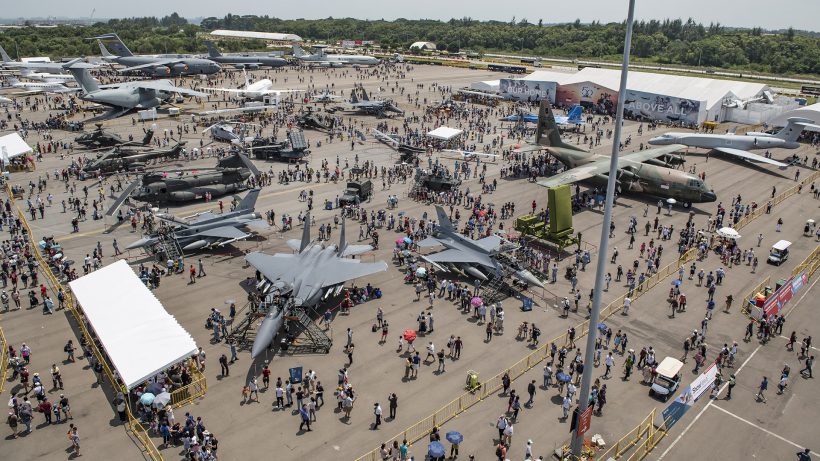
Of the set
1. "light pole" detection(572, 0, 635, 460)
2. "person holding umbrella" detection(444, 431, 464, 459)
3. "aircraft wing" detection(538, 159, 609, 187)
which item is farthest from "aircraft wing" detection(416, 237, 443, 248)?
"light pole" detection(572, 0, 635, 460)

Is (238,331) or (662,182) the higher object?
(662,182)

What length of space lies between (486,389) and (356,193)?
95.4 feet

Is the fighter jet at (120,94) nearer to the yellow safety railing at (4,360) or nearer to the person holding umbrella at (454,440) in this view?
the yellow safety railing at (4,360)

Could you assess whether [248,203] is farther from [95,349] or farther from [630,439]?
[630,439]

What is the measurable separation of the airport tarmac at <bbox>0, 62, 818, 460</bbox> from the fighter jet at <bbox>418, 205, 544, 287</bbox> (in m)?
2.30

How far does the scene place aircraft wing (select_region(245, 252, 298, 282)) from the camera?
34000 mm

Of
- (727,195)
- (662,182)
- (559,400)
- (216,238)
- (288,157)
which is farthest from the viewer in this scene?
(288,157)

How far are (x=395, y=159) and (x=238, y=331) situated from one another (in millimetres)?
41485

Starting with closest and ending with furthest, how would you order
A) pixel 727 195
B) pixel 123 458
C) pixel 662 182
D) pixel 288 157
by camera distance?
pixel 123 458, pixel 662 182, pixel 727 195, pixel 288 157

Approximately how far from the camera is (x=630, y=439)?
2383 centimetres

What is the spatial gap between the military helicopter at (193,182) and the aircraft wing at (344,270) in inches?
878

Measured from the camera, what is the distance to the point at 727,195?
5828 cm

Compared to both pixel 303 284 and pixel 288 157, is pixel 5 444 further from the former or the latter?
pixel 288 157

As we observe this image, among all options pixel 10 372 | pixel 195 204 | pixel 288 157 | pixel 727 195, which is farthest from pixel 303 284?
pixel 727 195
